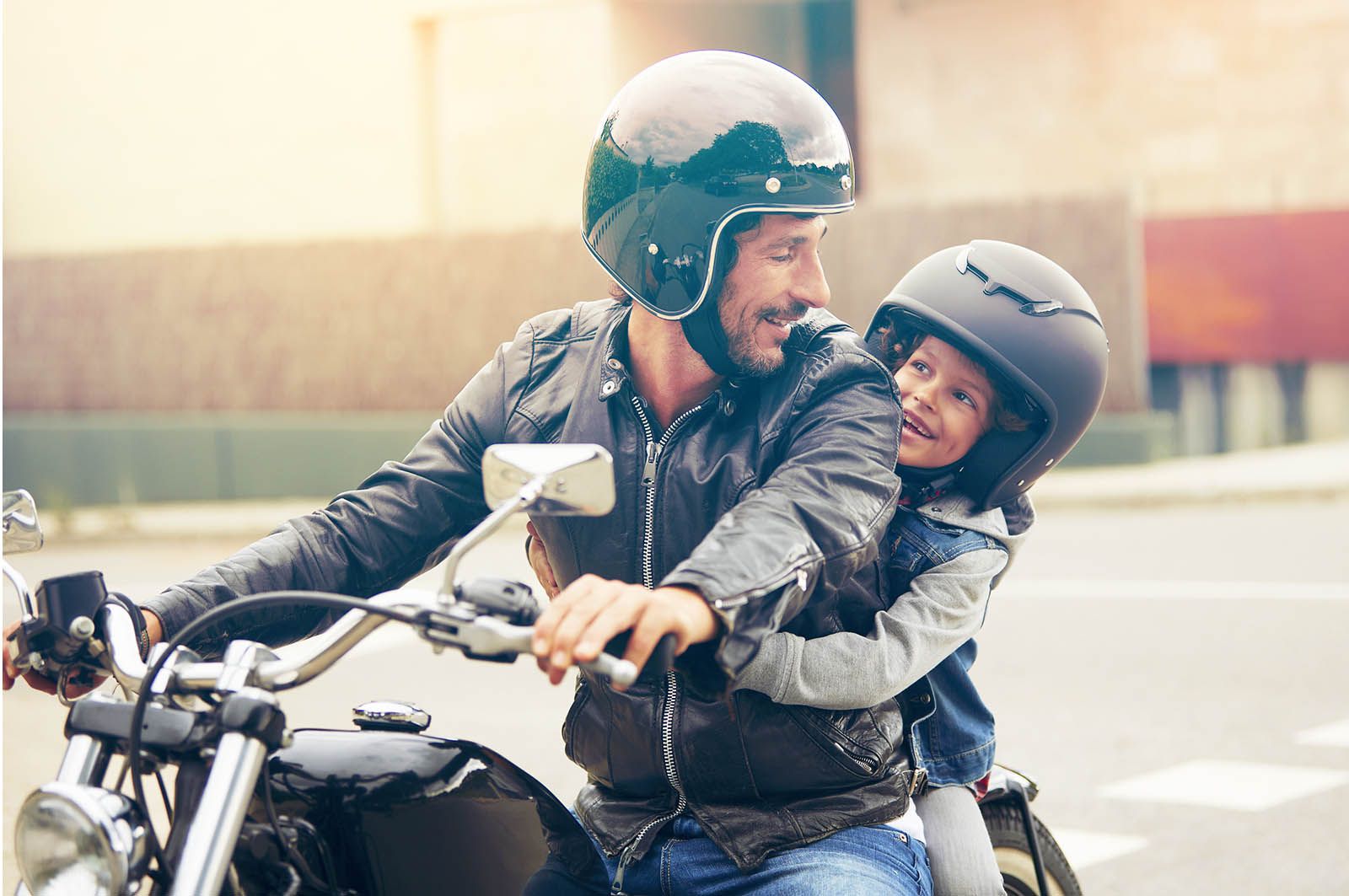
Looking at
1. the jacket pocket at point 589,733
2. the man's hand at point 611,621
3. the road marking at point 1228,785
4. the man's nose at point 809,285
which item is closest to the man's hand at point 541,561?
the jacket pocket at point 589,733

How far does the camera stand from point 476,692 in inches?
289

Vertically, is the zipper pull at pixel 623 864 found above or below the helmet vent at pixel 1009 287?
below

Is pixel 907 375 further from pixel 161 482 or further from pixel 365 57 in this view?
pixel 365 57

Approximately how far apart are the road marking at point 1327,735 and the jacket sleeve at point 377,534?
445 cm

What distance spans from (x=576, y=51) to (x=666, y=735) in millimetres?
19445

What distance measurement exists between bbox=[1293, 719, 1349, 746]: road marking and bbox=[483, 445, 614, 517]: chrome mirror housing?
199 inches

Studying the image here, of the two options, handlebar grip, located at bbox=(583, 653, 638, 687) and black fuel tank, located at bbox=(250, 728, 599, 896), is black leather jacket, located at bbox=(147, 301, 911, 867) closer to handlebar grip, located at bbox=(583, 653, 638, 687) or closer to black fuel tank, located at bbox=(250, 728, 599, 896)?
black fuel tank, located at bbox=(250, 728, 599, 896)

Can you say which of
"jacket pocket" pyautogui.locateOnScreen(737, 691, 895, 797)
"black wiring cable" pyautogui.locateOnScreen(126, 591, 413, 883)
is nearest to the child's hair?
"jacket pocket" pyautogui.locateOnScreen(737, 691, 895, 797)

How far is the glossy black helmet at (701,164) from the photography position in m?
2.24

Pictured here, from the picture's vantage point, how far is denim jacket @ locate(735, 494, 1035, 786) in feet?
7.20

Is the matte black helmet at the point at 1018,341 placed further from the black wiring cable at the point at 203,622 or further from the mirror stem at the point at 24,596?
the mirror stem at the point at 24,596

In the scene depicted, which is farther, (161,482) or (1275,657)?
(161,482)

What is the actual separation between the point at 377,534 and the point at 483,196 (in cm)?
1968

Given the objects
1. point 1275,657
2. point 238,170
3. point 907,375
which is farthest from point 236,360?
point 907,375
